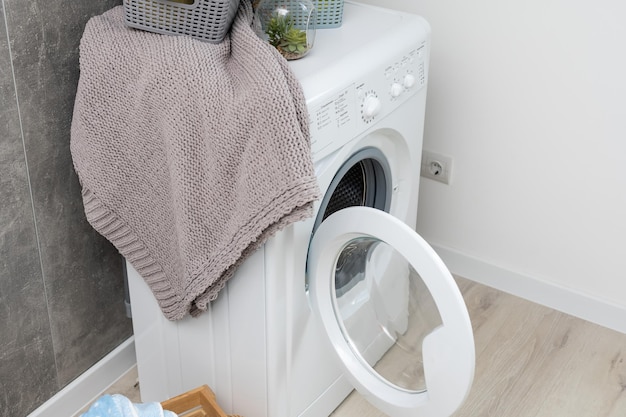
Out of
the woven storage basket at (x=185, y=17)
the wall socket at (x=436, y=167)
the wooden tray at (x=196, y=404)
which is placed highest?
the woven storage basket at (x=185, y=17)

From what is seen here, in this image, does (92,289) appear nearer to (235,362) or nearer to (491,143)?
(235,362)

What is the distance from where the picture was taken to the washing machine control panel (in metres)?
1.48

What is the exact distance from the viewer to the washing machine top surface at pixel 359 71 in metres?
1.49

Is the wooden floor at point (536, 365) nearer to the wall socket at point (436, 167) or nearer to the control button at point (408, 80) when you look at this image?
the wall socket at point (436, 167)

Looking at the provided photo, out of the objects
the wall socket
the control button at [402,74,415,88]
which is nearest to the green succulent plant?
the control button at [402,74,415,88]

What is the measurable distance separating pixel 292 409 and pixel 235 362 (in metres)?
0.17

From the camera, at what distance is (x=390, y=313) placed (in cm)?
167

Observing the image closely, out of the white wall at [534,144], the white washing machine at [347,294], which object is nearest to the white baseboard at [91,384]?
the white washing machine at [347,294]

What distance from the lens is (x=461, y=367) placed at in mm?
1423

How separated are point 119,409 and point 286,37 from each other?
31.0 inches

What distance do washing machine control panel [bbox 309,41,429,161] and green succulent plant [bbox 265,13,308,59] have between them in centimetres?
12

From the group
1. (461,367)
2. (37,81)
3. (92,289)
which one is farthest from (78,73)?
(461,367)

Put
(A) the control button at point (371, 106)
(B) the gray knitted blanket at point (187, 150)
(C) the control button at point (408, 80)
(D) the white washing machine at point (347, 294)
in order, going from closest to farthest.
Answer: (B) the gray knitted blanket at point (187, 150) → (D) the white washing machine at point (347, 294) → (A) the control button at point (371, 106) → (C) the control button at point (408, 80)

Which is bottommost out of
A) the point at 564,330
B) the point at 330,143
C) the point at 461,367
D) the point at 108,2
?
the point at 564,330
